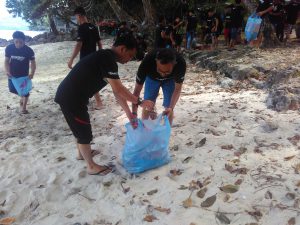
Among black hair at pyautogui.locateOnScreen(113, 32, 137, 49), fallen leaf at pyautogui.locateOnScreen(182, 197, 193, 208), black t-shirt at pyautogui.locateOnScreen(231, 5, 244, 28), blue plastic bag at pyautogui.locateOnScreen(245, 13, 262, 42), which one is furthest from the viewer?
black t-shirt at pyautogui.locateOnScreen(231, 5, 244, 28)

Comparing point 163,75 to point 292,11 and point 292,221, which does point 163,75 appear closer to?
point 292,221

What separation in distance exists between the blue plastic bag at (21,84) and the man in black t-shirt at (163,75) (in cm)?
Answer: 286

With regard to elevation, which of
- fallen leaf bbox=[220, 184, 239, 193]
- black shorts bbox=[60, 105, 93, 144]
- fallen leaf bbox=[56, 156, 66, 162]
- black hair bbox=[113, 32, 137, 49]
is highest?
black hair bbox=[113, 32, 137, 49]

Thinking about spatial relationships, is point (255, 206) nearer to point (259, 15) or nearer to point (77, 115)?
point (77, 115)

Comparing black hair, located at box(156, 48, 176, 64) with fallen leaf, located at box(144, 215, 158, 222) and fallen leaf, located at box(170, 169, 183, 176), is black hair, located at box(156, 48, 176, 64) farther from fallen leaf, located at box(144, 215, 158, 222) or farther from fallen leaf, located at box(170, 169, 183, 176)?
fallen leaf, located at box(144, 215, 158, 222)

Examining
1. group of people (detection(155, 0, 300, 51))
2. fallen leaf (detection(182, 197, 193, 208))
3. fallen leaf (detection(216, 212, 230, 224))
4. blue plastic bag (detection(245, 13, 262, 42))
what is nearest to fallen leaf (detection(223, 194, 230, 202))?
fallen leaf (detection(216, 212, 230, 224))

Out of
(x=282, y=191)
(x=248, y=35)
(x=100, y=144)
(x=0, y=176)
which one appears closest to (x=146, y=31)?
(x=248, y=35)

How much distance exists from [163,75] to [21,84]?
10.9ft

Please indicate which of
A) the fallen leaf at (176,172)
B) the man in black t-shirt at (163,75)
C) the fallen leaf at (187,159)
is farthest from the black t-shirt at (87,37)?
the fallen leaf at (176,172)

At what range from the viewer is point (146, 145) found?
3.43 m

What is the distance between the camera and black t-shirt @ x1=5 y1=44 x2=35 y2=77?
19.1 ft

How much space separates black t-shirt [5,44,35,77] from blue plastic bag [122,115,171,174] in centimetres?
324

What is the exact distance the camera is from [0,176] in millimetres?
3902

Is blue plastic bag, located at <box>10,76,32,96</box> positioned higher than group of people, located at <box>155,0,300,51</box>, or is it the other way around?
group of people, located at <box>155,0,300,51</box>
